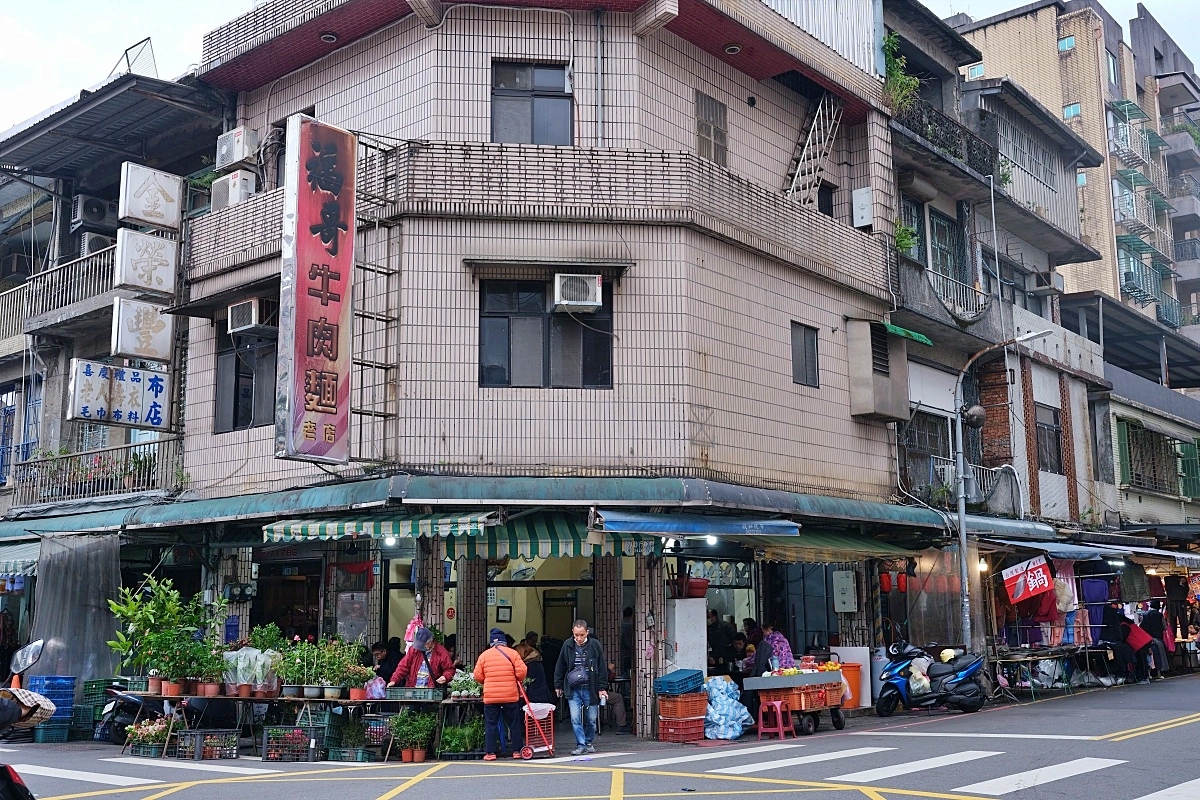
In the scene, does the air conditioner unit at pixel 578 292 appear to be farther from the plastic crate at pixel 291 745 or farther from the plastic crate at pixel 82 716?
the plastic crate at pixel 82 716

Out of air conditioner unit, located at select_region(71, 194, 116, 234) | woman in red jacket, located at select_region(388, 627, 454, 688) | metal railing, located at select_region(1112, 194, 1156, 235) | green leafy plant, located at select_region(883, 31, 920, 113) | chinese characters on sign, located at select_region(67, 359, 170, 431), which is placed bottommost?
woman in red jacket, located at select_region(388, 627, 454, 688)

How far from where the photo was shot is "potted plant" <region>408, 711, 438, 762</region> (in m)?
13.6

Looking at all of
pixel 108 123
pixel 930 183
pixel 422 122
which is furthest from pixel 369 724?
pixel 930 183

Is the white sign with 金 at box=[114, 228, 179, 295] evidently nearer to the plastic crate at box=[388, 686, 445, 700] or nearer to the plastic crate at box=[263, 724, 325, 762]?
the plastic crate at box=[263, 724, 325, 762]

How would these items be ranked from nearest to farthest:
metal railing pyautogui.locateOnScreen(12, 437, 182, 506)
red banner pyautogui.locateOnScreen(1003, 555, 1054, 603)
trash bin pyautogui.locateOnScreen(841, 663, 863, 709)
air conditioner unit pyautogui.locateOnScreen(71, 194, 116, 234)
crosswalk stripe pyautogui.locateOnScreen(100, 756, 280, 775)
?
crosswalk stripe pyautogui.locateOnScreen(100, 756, 280, 775) < trash bin pyautogui.locateOnScreen(841, 663, 863, 709) < metal railing pyautogui.locateOnScreen(12, 437, 182, 506) < red banner pyautogui.locateOnScreen(1003, 555, 1054, 603) < air conditioner unit pyautogui.locateOnScreen(71, 194, 116, 234)

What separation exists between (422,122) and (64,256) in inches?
424

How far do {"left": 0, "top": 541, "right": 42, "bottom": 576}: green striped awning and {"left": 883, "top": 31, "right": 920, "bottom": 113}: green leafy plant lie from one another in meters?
15.9

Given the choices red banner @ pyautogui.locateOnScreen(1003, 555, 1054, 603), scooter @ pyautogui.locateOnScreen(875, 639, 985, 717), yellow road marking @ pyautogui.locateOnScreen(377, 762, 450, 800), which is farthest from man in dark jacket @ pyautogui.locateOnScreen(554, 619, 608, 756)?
red banner @ pyautogui.locateOnScreen(1003, 555, 1054, 603)

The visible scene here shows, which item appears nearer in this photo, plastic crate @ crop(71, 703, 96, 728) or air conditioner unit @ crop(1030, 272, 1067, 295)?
plastic crate @ crop(71, 703, 96, 728)

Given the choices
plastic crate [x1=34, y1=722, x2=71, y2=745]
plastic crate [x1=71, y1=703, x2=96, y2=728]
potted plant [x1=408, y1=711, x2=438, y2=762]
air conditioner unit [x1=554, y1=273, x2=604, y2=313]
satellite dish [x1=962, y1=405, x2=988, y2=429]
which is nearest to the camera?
potted plant [x1=408, y1=711, x2=438, y2=762]

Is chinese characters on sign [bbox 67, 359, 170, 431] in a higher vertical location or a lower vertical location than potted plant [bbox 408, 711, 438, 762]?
higher

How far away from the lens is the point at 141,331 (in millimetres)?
18391

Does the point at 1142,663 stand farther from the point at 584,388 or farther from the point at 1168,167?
the point at 1168,167

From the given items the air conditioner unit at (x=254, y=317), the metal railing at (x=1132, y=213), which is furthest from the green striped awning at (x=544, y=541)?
the metal railing at (x=1132, y=213)
